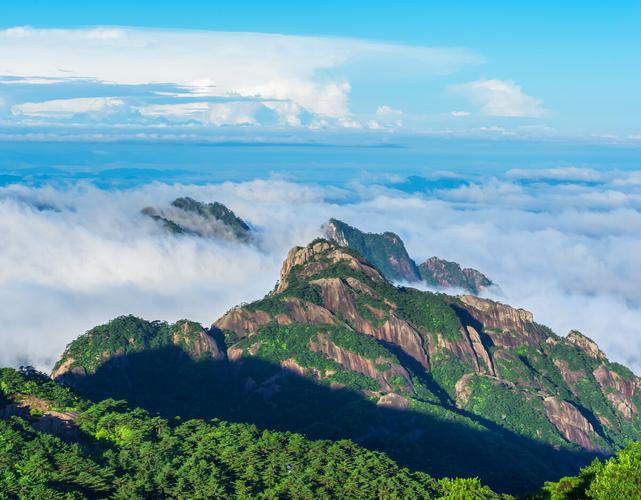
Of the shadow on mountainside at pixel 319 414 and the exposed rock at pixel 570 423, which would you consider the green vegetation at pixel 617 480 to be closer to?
the shadow on mountainside at pixel 319 414

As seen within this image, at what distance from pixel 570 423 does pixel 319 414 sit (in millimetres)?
44757

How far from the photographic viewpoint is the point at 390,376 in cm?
13912

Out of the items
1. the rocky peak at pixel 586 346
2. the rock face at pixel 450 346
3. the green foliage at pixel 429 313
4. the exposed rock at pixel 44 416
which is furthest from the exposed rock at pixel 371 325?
the exposed rock at pixel 44 416

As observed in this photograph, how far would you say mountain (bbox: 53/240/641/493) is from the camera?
4788 inches

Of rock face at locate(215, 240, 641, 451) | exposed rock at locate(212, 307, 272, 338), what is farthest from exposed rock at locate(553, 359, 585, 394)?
exposed rock at locate(212, 307, 272, 338)

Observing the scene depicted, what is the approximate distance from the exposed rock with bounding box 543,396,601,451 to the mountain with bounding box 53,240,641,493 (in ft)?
0.76

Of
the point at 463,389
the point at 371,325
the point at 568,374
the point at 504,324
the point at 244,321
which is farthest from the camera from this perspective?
the point at 504,324

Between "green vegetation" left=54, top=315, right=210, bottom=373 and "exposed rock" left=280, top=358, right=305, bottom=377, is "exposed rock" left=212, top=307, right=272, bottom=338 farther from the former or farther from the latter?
"exposed rock" left=280, top=358, right=305, bottom=377

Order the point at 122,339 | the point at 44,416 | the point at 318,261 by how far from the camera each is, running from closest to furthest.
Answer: the point at 44,416, the point at 122,339, the point at 318,261

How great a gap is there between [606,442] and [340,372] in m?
46.0

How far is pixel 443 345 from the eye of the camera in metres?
156

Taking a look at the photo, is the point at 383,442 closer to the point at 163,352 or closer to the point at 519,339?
the point at 163,352

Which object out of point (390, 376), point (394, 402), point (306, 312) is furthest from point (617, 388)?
point (306, 312)

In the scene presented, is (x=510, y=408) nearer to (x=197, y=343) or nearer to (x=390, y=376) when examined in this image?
(x=390, y=376)
